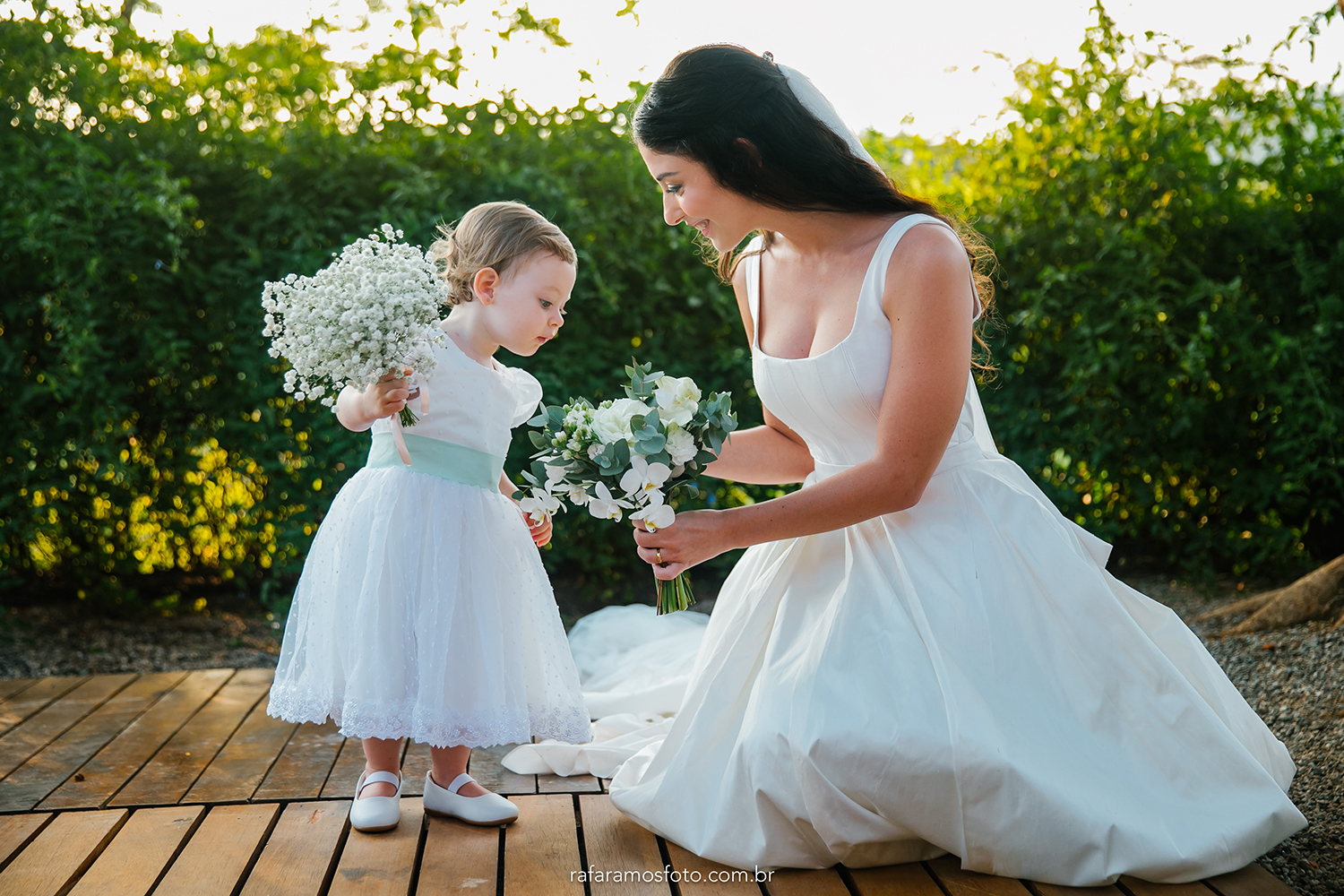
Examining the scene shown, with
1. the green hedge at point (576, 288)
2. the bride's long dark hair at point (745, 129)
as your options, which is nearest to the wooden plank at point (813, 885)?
the bride's long dark hair at point (745, 129)

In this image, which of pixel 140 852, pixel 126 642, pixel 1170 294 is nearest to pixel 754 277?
pixel 140 852

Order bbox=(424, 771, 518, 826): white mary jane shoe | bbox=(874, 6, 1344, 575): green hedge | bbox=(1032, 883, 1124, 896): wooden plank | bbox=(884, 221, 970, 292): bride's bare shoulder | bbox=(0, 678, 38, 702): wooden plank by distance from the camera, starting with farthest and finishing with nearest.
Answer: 1. bbox=(874, 6, 1344, 575): green hedge
2. bbox=(0, 678, 38, 702): wooden plank
3. bbox=(424, 771, 518, 826): white mary jane shoe
4. bbox=(884, 221, 970, 292): bride's bare shoulder
5. bbox=(1032, 883, 1124, 896): wooden plank

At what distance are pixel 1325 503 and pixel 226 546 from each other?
4652mm

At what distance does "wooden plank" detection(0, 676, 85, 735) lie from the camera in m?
3.01

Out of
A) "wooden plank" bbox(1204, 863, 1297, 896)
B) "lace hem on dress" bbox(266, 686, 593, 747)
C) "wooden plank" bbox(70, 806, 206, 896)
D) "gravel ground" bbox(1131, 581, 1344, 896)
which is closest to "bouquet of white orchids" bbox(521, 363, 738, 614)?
"lace hem on dress" bbox(266, 686, 593, 747)

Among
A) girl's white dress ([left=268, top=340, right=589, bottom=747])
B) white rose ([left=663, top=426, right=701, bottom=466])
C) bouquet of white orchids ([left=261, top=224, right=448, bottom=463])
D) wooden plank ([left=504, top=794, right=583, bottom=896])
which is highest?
bouquet of white orchids ([left=261, top=224, right=448, bottom=463])

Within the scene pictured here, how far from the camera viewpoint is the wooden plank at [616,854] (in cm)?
194

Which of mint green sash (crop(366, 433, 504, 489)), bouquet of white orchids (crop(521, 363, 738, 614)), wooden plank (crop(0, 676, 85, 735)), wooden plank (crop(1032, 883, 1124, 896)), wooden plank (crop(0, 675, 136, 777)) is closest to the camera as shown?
wooden plank (crop(1032, 883, 1124, 896))

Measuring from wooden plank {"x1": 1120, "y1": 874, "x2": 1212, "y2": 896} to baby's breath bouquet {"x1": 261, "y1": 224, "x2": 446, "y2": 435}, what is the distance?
68.1 inches

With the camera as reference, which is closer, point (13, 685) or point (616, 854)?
point (616, 854)

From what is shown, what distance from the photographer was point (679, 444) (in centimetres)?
202

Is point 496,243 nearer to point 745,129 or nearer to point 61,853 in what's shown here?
point 745,129

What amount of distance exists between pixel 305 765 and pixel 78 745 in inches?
27.4

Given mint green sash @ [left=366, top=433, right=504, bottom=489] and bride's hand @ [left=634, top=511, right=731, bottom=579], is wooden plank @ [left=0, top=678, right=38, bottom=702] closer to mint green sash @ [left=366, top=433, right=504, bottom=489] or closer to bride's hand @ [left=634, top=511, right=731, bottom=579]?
mint green sash @ [left=366, top=433, right=504, bottom=489]
